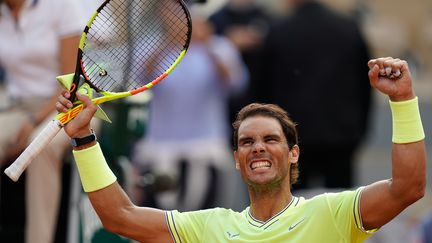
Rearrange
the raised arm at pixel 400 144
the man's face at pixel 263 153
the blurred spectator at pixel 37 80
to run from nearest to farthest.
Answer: the raised arm at pixel 400 144
the man's face at pixel 263 153
the blurred spectator at pixel 37 80

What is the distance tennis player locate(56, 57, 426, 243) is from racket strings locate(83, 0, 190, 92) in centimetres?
39

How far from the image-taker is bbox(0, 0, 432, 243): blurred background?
30.5 feet

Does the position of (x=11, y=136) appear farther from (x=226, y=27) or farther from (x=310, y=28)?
(x=226, y=27)

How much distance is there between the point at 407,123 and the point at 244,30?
7.29 m

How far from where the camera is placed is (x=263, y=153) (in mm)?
6645

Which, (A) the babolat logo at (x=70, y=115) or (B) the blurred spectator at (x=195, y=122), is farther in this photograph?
(B) the blurred spectator at (x=195, y=122)

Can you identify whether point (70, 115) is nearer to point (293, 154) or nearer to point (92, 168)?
point (92, 168)

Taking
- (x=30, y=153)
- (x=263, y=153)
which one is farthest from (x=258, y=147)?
(x=30, y=153)

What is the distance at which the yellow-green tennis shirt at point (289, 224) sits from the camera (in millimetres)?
6461

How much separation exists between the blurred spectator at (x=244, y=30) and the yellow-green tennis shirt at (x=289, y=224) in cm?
548

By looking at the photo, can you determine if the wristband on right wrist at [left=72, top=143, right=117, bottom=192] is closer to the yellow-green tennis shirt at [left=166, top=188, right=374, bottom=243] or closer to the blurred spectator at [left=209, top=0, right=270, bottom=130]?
the yellow-green tennis shirt at [left=166, top=188, right=374, bottom=243]

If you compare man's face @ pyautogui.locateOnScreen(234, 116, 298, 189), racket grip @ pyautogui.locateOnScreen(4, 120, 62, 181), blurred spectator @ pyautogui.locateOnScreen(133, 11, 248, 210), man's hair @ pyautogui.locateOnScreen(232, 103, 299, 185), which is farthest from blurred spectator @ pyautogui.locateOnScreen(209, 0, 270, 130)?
racket grip @ pyautogui.locateOnScreen(4, 120, 62, 181)

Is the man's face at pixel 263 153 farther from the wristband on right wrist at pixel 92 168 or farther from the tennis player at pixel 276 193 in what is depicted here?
the wristband on right wrist at pixel 92 168

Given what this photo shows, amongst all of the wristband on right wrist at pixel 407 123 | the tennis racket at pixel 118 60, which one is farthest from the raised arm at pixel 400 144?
the tennis racket at pixel 118 60
